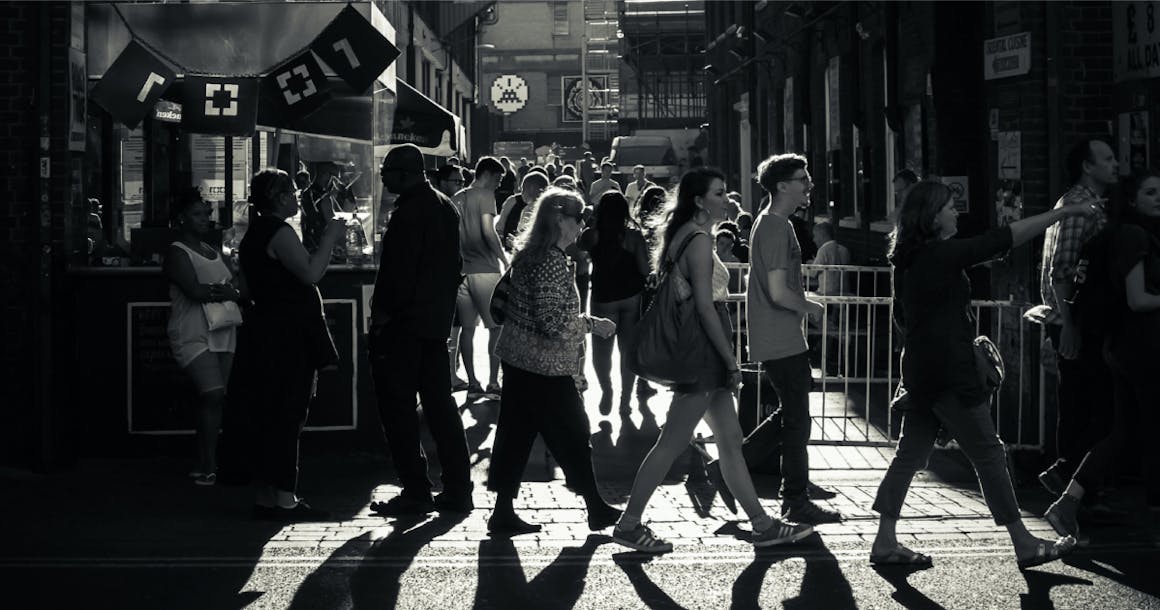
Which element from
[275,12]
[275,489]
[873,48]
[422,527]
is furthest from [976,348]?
[873,48]

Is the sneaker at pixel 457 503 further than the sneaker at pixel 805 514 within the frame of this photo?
Yes

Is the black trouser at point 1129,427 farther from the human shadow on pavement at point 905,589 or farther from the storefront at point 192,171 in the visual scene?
the storefront at point 192,171

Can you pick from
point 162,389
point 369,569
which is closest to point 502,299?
point 369,569

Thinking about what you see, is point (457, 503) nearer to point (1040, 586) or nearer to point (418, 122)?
point (1040, 586)

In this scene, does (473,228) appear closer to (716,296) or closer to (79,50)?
(79,50)

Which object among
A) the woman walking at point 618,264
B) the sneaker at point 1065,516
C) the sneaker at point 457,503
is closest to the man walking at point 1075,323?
the sneaker at point 1065,516

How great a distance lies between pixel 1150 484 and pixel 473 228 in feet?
20.7

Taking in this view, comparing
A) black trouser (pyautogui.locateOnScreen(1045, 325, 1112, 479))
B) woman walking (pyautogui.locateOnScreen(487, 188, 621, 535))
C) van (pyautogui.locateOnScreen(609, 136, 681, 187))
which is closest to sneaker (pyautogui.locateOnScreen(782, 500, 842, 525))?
woman walking (pyautogui.locateOnScreen(487, 188, 621, 535))

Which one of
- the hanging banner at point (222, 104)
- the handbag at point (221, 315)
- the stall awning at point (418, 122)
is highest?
the stall awning at point (418, 122)

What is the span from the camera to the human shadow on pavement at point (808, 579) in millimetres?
6387

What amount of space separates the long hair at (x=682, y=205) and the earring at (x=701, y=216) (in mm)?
17

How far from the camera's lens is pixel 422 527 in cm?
802

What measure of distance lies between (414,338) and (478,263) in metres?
4.36

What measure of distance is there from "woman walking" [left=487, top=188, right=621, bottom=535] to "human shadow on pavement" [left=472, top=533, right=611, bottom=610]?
30 cm
